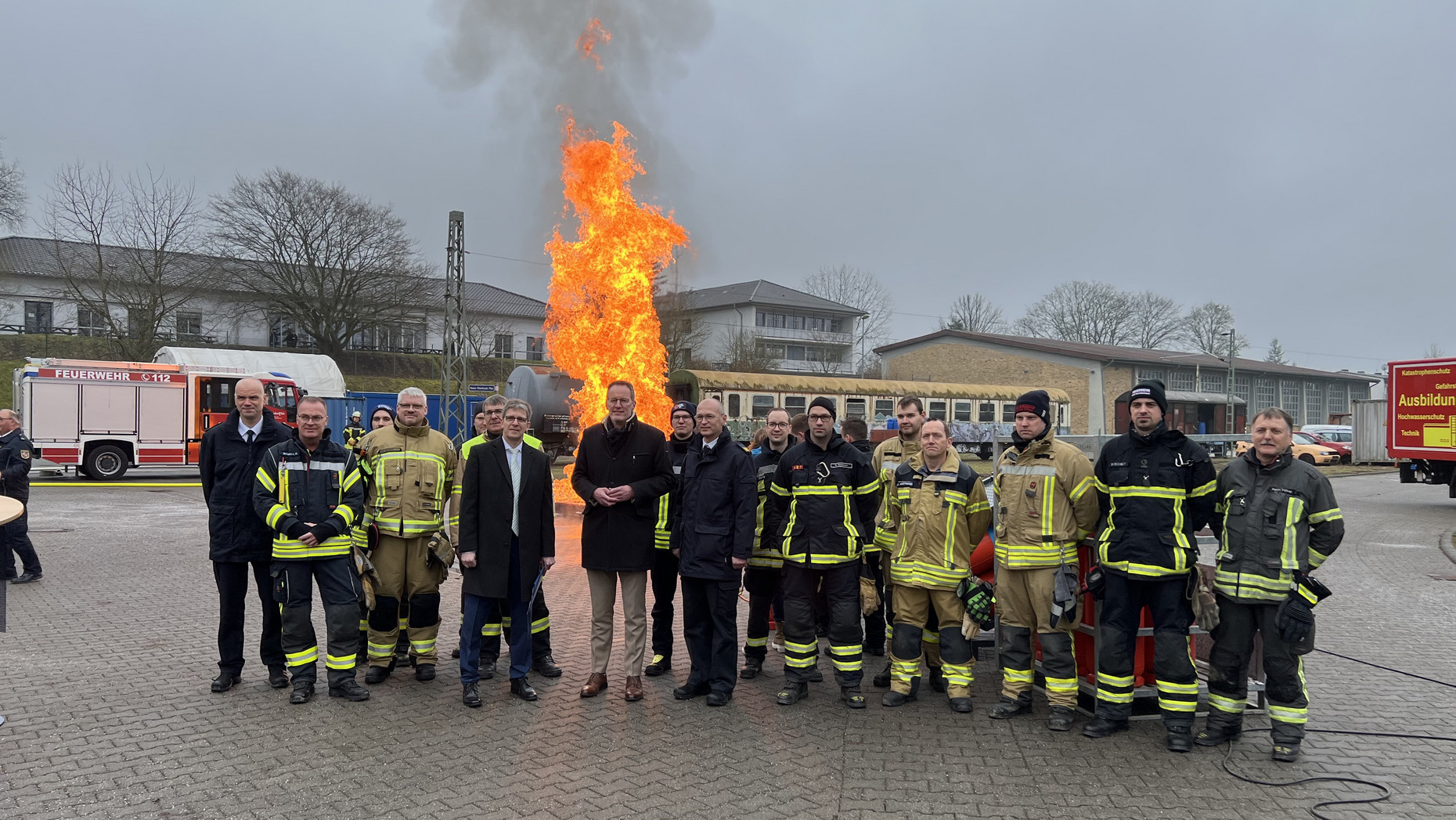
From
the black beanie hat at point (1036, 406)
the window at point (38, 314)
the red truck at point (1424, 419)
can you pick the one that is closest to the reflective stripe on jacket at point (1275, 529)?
the black beanie hat at point (1036, 406)

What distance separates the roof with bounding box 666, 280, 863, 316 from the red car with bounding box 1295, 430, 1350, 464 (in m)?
35.3

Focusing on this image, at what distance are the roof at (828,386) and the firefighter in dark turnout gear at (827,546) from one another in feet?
79.2

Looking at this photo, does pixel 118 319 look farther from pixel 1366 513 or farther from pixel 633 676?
pixel 1366 513

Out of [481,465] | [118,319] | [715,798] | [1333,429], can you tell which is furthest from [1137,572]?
[118,319]

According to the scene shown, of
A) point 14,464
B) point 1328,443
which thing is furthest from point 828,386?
point 14,464

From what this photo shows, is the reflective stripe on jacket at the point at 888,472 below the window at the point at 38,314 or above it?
below

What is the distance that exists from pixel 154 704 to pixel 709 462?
3792 millimetres

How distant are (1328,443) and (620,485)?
40235 mm

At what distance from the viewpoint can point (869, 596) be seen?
6.63 m

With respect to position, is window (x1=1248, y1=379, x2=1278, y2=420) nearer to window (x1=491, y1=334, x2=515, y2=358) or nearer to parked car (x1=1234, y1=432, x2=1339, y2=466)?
parked car (x1=1234, y1=432, x2=1339, y2=466)

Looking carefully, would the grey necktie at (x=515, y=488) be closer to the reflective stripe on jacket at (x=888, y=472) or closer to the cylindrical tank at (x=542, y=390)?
the reflective stripe on jacket at (x=888, y=472)

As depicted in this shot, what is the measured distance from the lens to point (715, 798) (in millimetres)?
4312

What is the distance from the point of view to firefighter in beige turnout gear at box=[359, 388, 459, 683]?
606 centimetres

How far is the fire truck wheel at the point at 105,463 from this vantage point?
2294 cm
